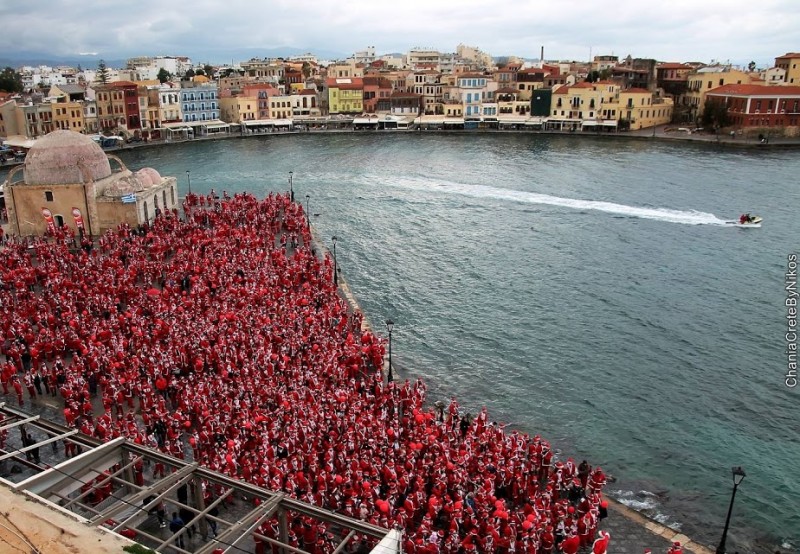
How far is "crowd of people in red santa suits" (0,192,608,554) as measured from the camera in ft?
51.2

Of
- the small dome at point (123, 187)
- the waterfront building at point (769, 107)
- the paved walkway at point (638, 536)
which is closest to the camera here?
the paved walkway at point (638, 536)

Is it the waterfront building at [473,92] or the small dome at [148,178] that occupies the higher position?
the waterfront building at [473,92]

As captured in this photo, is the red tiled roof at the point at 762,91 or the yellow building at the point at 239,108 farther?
the yellow building at the point at 239,108

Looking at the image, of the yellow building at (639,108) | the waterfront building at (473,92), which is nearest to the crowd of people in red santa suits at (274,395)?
the yellow building at (639,108)

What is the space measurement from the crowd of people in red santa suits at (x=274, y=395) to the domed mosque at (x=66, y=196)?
5.92 m

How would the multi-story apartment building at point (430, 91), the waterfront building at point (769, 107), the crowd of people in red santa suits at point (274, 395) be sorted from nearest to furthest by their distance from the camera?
the crowd of people in red santa suits at point (274, 395) → the waterfront building at point (769, 107) → the multi-story apartment building at point (430, 91)

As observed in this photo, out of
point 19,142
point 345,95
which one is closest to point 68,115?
point 19,142

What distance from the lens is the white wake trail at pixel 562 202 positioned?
50750 millimetres

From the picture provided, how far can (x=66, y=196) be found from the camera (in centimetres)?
3938

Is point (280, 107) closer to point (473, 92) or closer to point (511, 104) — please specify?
point (473, 92)

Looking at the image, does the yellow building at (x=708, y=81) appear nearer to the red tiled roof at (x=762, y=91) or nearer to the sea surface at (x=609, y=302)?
the red tiled roof at (x=762, y=91)

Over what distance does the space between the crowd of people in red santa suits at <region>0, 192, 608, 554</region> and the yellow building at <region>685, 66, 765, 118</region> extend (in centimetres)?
8760

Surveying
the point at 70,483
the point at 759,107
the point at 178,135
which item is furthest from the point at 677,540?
the point at 178,135

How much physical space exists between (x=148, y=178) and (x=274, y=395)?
29097mm
